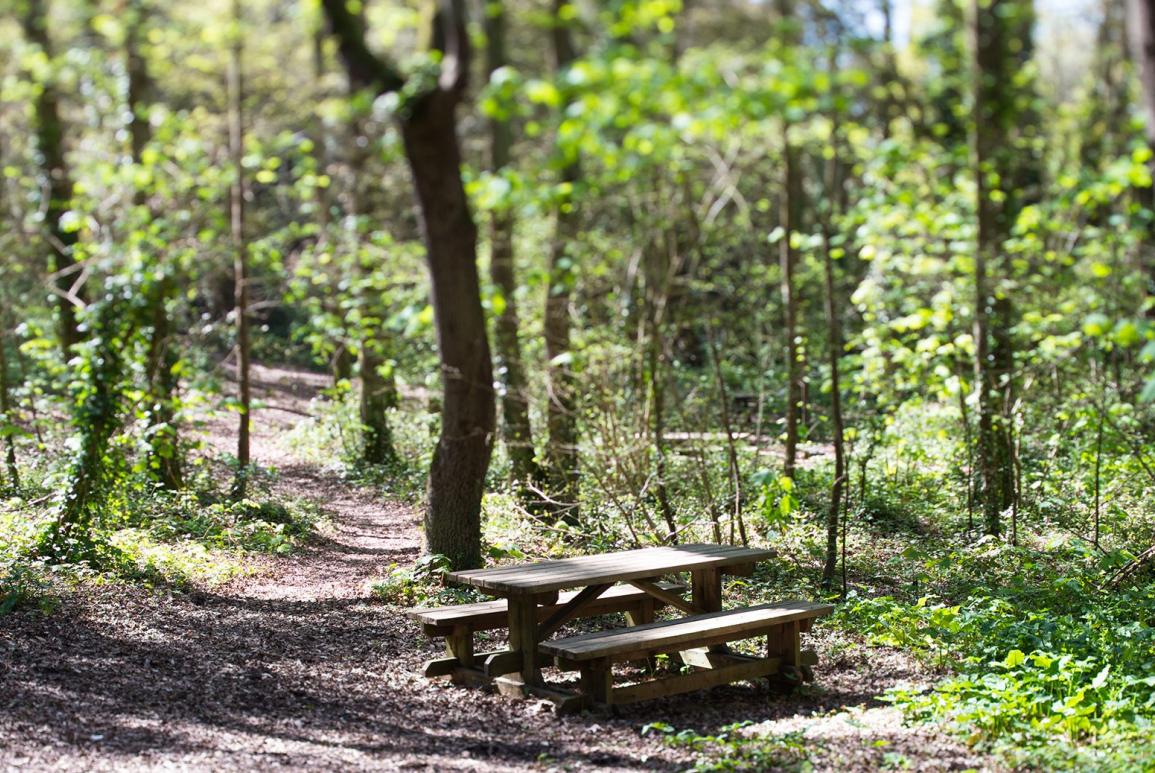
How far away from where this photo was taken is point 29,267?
657 inches

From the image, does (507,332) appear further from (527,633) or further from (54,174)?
(527,633)

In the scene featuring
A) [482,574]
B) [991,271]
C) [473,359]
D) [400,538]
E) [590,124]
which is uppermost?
[590,124]

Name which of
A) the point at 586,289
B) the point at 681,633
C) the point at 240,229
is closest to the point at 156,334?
the point at 240,229

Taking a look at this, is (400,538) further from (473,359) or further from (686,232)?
(686,232)

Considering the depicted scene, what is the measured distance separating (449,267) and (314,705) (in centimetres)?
339

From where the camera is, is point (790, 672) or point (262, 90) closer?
point (790, 672)

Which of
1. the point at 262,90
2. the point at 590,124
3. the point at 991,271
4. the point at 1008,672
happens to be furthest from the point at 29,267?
the point at 1008,672

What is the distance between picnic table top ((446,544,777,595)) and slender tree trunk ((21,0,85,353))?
8.56m

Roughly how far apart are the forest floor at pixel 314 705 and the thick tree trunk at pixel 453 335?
855 millimetres

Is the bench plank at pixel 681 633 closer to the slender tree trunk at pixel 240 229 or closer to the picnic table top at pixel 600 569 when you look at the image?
the picnic table top at pixel 600 569

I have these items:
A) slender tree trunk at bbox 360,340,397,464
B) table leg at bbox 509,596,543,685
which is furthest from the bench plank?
slender tree trunk at bbox 360,340,397,464

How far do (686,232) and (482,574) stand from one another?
9.49 metres

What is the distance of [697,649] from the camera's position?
21.9 feet

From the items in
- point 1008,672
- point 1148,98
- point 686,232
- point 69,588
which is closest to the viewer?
point 1148,98
